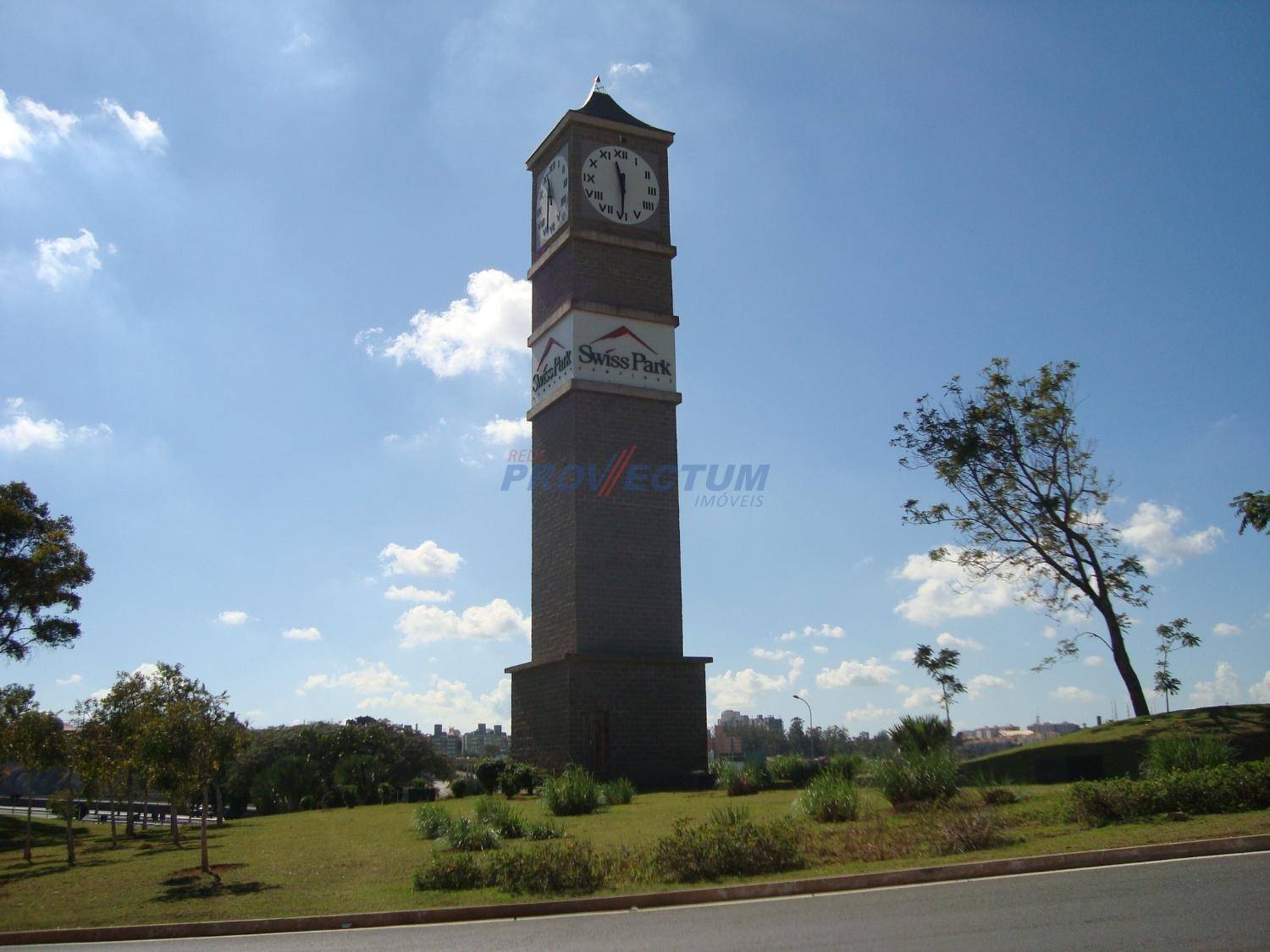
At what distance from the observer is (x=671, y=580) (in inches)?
1421

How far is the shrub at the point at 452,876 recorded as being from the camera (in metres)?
14.2

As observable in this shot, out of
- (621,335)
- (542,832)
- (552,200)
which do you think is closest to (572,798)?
(542,832)

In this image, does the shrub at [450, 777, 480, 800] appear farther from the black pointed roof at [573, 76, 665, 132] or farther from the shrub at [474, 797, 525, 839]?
the black pointed roof at [573, 76, 665, 132]

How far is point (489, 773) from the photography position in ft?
107

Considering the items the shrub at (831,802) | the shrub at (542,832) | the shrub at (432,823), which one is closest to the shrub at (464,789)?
the shrub at (432,823)

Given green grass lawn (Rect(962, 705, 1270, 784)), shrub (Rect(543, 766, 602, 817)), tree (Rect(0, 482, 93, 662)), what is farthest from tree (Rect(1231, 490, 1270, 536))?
tree (Rect(0, 482, 93, 662))

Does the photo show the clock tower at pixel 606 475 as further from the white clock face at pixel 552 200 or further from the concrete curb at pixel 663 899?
the concrete curb at pixel 663 899

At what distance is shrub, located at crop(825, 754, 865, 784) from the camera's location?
23609mm

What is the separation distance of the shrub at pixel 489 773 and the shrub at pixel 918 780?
1633 centimetres

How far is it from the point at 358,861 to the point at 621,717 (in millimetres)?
16575

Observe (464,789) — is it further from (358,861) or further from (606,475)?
(358,861)

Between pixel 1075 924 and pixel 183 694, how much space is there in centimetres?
1638

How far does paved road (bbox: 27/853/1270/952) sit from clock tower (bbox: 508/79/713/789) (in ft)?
70.4

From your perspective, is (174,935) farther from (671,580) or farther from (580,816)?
(671,580)
